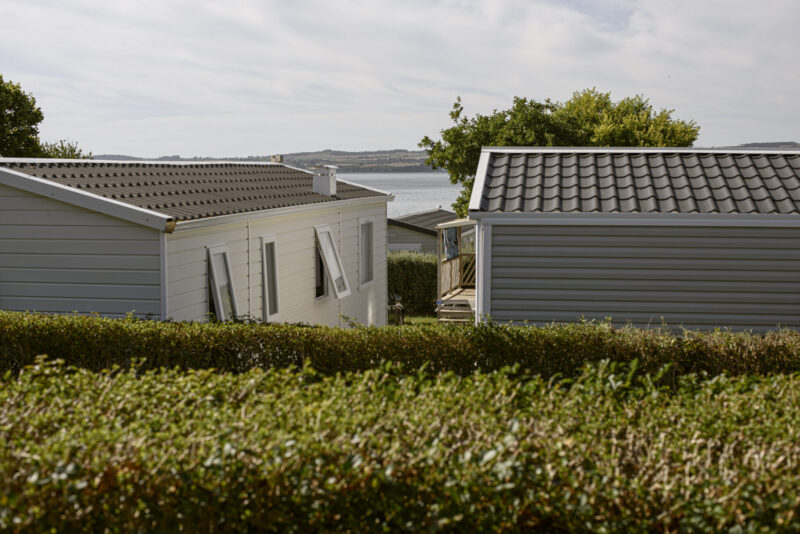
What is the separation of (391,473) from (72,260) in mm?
7415

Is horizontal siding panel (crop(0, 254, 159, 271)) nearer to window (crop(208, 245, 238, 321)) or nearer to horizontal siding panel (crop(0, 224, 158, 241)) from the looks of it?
horizontal siding panel (crop(0, 224, 158, 241))

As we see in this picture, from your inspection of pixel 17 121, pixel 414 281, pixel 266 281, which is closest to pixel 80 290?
pixel 266 281

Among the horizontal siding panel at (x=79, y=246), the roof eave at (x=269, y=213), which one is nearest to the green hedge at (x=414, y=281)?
the roof eave at (x=269, y=213)

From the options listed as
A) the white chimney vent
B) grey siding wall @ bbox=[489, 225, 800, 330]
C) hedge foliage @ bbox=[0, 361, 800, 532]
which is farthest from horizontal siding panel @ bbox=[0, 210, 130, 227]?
the white chimney vent

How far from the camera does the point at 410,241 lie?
3053cm

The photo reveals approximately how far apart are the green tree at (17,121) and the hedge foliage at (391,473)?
31159mm

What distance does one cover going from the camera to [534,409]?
4496 mm

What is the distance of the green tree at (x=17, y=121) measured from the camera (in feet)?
104

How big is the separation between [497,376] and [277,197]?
30.2 ft

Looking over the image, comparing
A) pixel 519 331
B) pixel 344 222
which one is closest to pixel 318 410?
pixel 519 331

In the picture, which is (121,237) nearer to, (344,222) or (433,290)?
(344,222)

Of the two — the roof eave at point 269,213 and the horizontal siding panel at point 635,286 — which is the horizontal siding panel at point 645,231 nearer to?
the horizontal siding panel at point 635,286

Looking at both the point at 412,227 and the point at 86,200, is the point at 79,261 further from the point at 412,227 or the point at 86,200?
the point at 412,227

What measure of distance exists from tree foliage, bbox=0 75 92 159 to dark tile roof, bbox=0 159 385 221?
2026 centimetres
